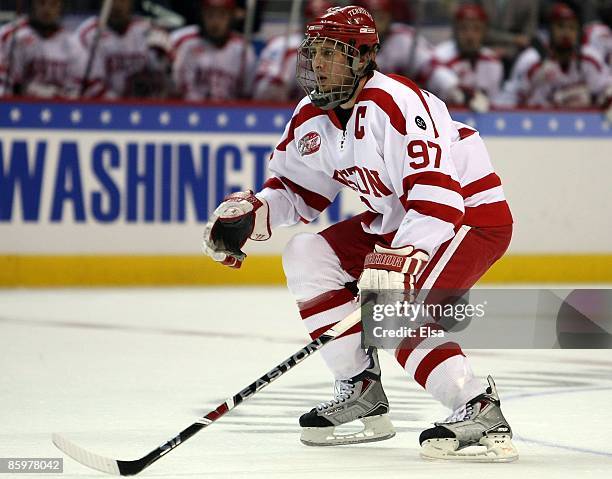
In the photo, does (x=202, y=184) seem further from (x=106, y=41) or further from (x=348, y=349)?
(x=348, y=349)

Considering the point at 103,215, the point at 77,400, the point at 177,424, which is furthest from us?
the point at 103,215

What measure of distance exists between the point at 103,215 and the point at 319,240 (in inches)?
144

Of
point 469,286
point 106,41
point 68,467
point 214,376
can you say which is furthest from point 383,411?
point 106,41

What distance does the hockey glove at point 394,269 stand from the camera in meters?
2.89

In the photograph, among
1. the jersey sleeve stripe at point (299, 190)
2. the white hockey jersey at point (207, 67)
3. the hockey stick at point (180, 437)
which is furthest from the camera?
the white hockey jersey at point (207, 67)

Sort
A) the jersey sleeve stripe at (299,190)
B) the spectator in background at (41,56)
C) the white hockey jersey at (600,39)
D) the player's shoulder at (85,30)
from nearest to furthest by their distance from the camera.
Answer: the jersey sleeve stripe at (299,190), the spectator in background at (41,56), the player's shoulder at (85,30), the white hockey jersey at (600,39)

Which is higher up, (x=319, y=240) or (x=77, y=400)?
(x=319, y=240)

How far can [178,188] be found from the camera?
6.88 metres

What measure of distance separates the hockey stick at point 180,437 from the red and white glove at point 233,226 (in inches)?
15.4

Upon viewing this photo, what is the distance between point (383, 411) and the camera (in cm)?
332

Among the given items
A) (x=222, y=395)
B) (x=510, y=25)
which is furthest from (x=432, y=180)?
(x=510, y=25)

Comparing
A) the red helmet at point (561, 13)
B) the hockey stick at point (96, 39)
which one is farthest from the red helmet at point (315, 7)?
the red helmet at point (561, 13)

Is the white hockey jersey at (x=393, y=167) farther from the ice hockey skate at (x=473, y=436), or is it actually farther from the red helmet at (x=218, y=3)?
the red helmet at (x=218, y=3)

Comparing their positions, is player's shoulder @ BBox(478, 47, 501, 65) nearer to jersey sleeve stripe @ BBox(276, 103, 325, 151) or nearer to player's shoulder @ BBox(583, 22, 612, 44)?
player's shoulder @ BBox(583, 22, 612, 44)
